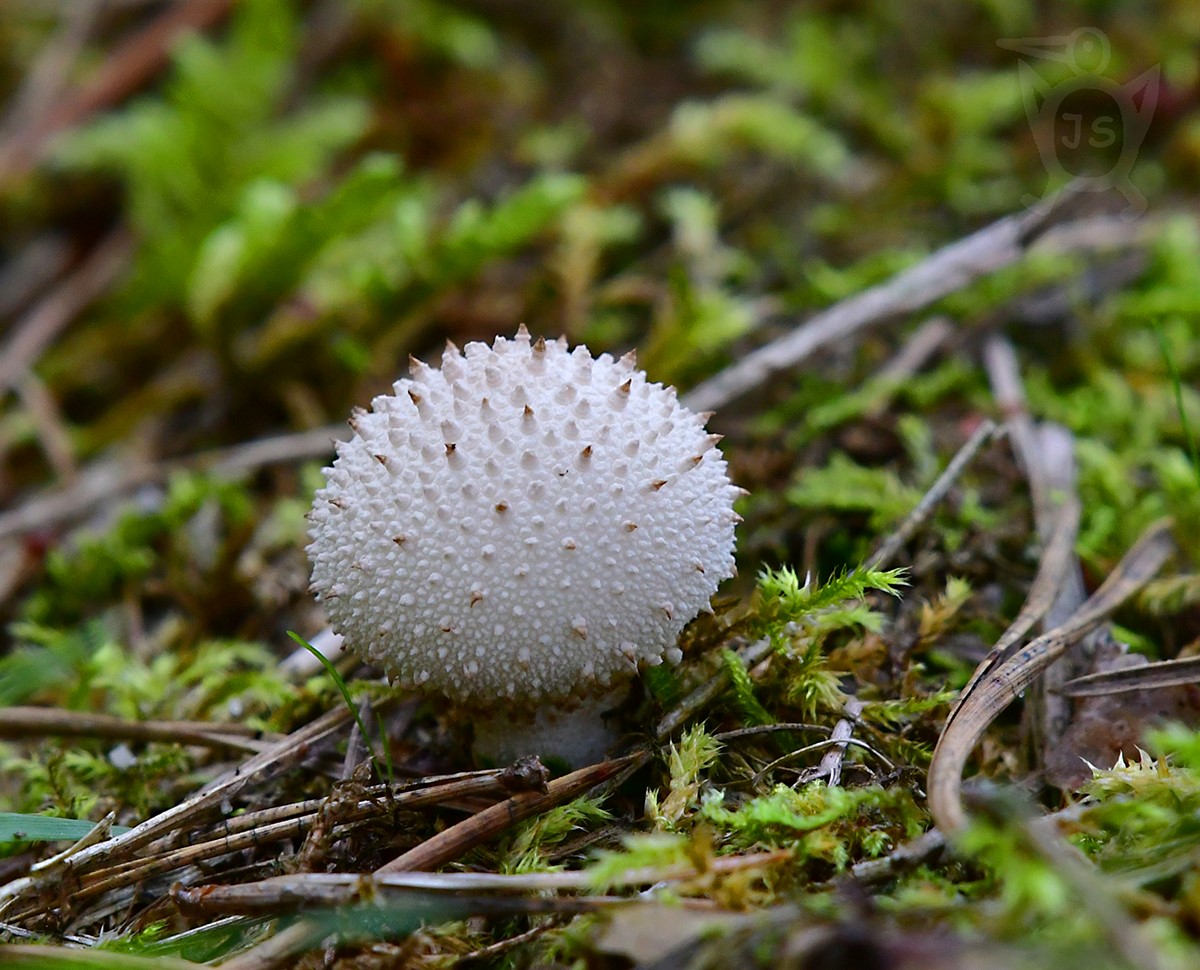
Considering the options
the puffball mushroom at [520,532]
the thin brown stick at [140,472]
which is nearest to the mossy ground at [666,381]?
the thin brown stick at [140,472]

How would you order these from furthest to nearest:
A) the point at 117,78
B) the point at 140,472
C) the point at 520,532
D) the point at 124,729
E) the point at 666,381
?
the point at 117,78 → the point at 140,472 → the point at 666,381 → the point at 124,729 → the point at 520,532

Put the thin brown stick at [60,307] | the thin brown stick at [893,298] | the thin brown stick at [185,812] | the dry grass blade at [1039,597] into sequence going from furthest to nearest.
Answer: the thin brown stick at [60,307], the thin brown stick at [893,298], the dry grass blade at [1039,597], the thin brown stick at [185,812]

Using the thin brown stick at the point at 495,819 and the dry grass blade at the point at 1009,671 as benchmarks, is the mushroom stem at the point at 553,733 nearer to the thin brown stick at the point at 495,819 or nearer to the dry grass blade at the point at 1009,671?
the thin brown stick at the point at 495,819

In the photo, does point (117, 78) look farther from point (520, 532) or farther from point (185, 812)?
point (520, 532)

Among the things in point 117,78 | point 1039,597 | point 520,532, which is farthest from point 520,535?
point 117,78

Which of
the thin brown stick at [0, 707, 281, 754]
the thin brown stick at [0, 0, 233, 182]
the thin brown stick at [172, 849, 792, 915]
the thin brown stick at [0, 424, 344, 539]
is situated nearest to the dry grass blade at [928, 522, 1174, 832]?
the thin brown stick at [172, 849, 792, 915]

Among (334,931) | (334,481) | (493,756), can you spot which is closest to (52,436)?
(334,481)
